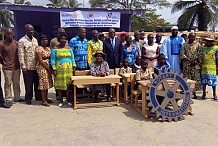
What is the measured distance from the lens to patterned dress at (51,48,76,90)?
5520mm

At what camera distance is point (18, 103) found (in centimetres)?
596

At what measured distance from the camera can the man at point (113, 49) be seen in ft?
19.8

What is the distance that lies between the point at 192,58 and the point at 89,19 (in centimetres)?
719

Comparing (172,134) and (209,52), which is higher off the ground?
(209,52)

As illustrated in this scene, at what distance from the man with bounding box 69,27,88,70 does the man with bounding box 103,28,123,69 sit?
490 mm

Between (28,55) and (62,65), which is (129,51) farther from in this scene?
(28,55)

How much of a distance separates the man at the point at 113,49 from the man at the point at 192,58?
147cm

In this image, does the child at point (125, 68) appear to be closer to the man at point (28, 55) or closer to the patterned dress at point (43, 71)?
the patterned dress at point (43, 71)

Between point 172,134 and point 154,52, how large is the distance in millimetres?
2409

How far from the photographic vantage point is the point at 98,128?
14.4 ft

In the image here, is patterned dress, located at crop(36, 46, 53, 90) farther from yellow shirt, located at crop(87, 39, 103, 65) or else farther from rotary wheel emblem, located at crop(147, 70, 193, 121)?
rotary wheel emblem, located at crop(147, 70, 193, 121)

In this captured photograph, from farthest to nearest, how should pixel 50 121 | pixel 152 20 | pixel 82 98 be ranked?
pixel 152 20
pixel 82 98
pixel 50 121

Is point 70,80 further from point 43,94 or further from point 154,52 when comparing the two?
point 154,52

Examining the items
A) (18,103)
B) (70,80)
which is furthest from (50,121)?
(18,103)
